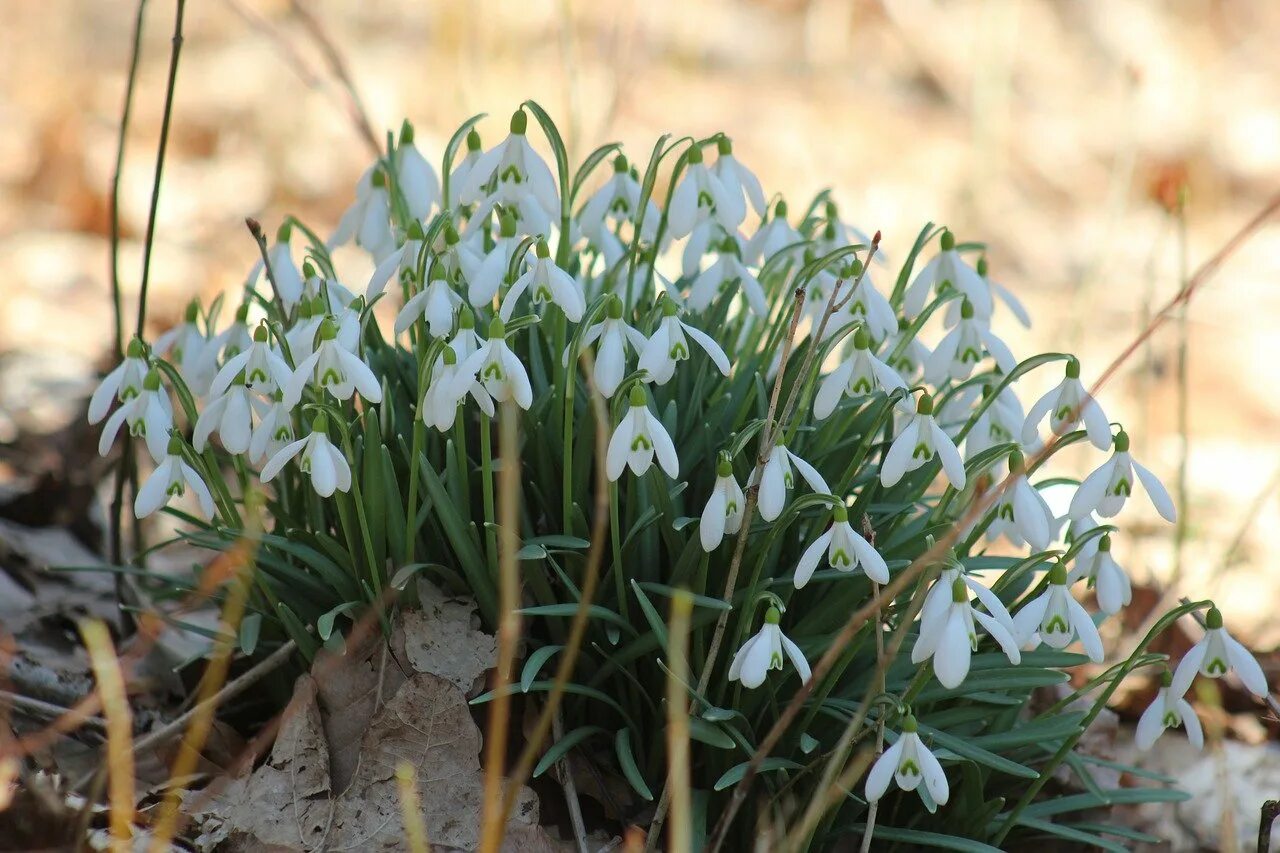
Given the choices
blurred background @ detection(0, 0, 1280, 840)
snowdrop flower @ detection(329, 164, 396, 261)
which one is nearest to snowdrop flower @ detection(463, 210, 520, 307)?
snowdrop flower @ detection(329, 164, 396, 261)

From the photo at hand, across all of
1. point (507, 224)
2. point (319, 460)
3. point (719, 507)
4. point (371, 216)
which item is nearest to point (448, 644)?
point (319, 460)

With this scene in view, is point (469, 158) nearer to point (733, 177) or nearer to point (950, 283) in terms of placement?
point (733, 177)

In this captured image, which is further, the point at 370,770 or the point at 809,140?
the point at 809,140

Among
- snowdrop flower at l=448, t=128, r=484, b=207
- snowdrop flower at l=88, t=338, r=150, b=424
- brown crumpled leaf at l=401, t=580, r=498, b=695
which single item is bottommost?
brown crumpled leaf at l=401, t=580, r=498, b=695

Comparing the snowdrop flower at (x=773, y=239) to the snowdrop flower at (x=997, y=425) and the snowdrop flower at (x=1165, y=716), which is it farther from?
the snowdrop flower at (x=1165, y=716)

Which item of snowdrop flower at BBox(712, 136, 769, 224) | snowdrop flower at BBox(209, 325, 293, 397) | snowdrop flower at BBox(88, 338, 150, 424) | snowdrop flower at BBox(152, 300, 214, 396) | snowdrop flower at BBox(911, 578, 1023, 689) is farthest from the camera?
snowdrop flower at BBox(152, 300, 214, 396)

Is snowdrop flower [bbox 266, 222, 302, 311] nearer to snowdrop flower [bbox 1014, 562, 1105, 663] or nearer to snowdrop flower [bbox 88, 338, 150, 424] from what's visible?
snowdrop flower [bbox 88, 338, 150, 424]
